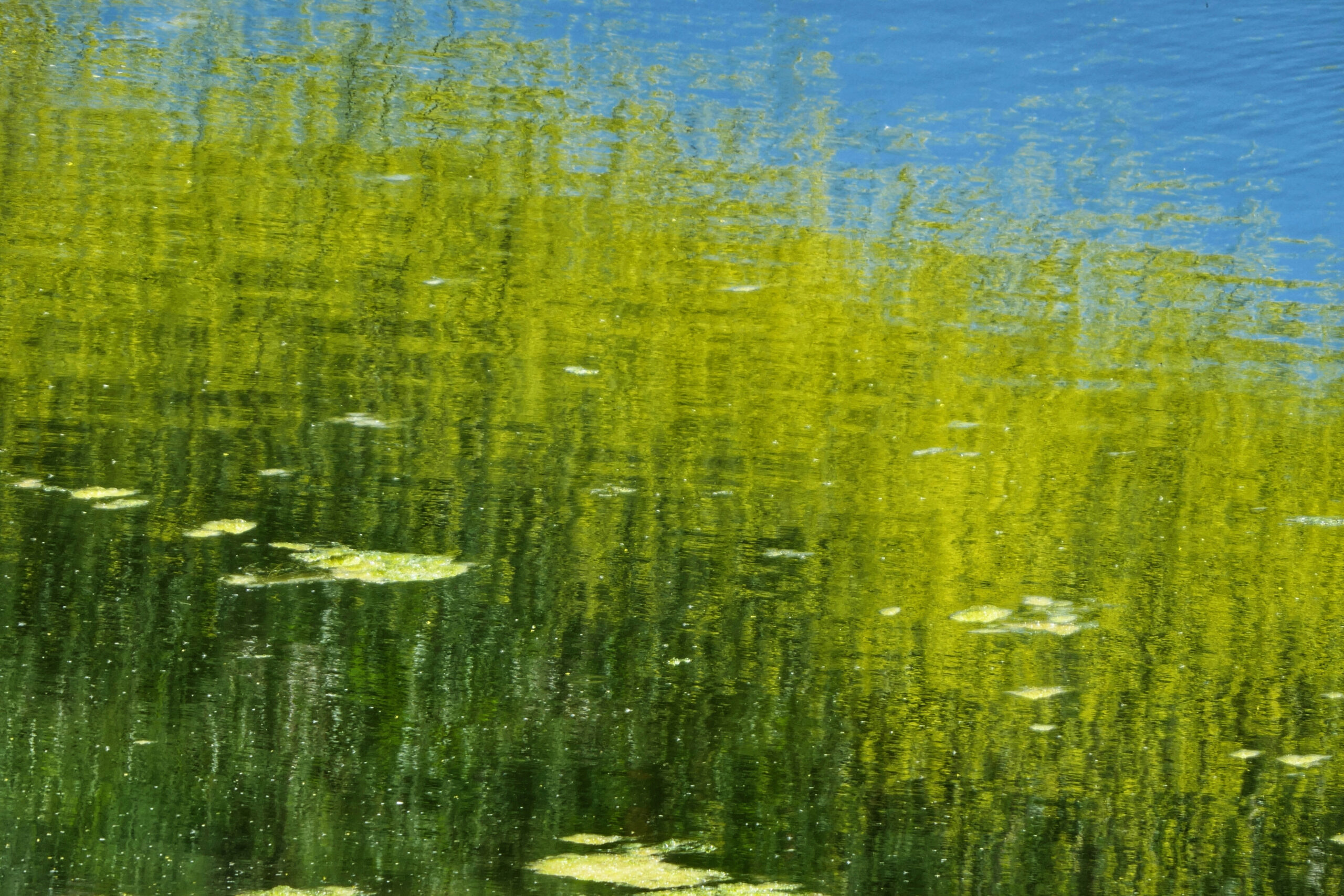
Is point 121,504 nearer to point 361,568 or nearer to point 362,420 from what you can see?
point 361,568

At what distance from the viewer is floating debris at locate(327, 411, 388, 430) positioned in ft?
12.9

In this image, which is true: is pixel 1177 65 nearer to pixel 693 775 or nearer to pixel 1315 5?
pixel 1315 5

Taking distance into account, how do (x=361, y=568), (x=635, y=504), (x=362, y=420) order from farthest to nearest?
(x=362, y=420)
(x=635, y=504)
(x=361, y=568)

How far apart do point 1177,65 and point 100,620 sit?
655 centimetres

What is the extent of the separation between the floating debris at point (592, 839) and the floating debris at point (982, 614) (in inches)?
44.3

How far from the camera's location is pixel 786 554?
3582 mm

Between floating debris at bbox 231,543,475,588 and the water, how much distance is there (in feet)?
0.04

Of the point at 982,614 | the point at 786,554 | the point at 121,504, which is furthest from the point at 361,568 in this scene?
the point at 982,614

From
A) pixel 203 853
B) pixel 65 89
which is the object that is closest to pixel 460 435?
pixel 203 853

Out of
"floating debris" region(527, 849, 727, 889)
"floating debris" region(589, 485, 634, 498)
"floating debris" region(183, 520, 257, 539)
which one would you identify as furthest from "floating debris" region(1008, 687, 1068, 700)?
"floating debris" region(183, 520, 257, 539)

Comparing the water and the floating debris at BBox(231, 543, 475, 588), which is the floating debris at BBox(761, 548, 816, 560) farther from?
the floating debris at BBox(231, 543, 475, 588)

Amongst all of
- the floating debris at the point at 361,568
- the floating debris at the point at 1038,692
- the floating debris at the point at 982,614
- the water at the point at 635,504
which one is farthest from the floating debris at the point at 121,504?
the floating debris at the point at 1038,692

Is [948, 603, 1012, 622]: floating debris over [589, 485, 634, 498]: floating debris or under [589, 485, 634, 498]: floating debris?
under

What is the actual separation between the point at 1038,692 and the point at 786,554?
0.69 meters
